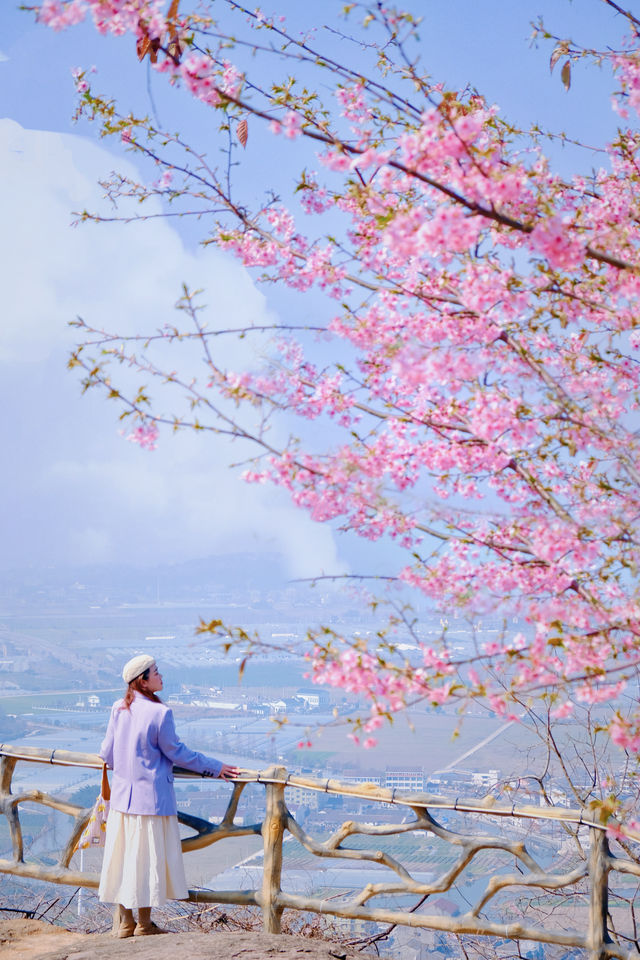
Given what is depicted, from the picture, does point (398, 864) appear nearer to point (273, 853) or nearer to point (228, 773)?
point (273, 853)

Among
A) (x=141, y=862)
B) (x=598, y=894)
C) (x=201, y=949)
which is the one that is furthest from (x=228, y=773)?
(x=598, y=894)

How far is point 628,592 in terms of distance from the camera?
1.85m

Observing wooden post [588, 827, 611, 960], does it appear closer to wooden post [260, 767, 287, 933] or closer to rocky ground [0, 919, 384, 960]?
rocky ground [0, 919, 384, 960]

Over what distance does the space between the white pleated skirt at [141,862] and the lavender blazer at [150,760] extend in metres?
0.06

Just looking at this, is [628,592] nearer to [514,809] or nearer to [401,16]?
[514,809]

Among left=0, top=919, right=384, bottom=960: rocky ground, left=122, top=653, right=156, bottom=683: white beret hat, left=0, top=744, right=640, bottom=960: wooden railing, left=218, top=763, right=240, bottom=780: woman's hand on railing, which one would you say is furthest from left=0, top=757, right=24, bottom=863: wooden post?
left=218, top=763, right=240, bottom=780: woman's hand on railing

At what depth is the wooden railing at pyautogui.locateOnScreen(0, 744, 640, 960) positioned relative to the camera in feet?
8.49

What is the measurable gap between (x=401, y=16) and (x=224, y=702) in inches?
532

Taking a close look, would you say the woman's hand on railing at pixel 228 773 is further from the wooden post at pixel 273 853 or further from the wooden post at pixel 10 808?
the wooden post at pixel 10 808

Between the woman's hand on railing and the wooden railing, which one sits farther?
the woman's hand on railing

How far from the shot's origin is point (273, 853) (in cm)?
292

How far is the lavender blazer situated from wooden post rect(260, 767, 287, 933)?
0.71ft

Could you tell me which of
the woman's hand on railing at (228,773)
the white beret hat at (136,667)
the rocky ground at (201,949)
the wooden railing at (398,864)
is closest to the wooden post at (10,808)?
the wooden railing at (398,864)

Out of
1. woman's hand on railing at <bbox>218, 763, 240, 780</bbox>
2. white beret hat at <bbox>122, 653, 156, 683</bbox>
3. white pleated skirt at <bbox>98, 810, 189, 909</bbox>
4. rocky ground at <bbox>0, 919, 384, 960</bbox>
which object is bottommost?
rocky ground at <bbox>0, 919, 384, 960</bbox>
